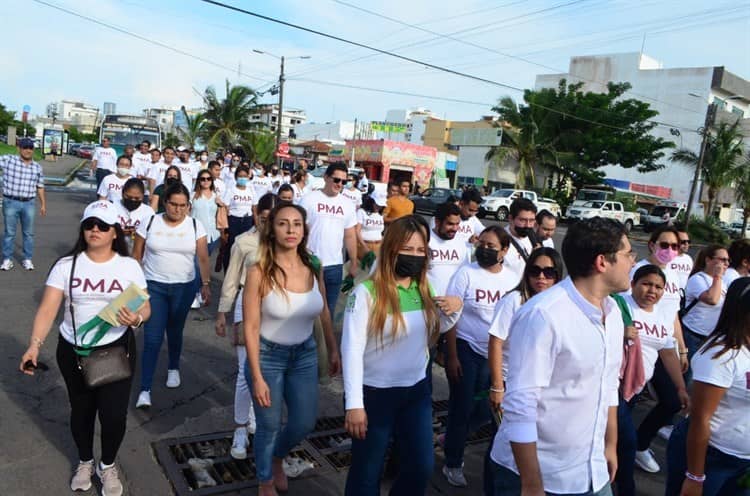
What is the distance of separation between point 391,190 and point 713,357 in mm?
5706

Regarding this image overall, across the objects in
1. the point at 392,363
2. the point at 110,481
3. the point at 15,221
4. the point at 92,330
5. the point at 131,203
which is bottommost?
the point at 110,481

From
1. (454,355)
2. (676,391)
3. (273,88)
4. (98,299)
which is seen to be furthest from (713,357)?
(273,88)

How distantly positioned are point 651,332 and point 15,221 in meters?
8.50

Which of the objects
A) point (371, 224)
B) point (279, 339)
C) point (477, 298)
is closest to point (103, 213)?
point (279, 339)

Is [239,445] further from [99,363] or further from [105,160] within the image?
[105,160]

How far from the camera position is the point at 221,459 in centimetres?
388

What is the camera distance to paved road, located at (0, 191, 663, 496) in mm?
3533

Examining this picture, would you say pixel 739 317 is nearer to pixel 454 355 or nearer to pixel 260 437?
pixel 454 355

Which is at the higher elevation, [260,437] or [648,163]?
[648,163]

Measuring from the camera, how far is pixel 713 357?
8.39 feet

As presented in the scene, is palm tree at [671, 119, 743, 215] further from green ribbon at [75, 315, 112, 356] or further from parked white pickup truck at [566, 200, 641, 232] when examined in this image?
green ribbon at [75, 315, 112, 356]

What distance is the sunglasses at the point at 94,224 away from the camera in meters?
3.24

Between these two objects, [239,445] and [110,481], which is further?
[239,445]

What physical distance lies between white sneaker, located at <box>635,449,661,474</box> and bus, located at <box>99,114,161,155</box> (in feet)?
65.4
